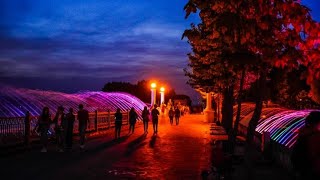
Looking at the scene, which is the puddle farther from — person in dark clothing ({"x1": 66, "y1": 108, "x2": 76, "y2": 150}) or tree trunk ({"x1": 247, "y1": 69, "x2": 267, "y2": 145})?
person in dark clothing ({"x1": 66, "y1": 108, "x2": 76, "y2": 150})

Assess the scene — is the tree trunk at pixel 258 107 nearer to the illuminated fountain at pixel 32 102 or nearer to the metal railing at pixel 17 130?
the metal railing at pixel 17 130

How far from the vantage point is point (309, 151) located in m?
7.55

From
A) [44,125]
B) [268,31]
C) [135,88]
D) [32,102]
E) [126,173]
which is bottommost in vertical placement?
[126,173]

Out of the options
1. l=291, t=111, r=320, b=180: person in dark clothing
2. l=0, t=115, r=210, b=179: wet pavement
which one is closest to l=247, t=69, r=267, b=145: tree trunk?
l=291, t=111, r=320, b=180: person in dark clothing

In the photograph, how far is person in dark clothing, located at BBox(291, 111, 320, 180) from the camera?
24.6 ft

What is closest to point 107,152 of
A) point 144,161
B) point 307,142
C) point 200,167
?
point 144,161

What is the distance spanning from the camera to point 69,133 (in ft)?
71.7

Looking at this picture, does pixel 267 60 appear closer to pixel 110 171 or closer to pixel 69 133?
pixel 110 171

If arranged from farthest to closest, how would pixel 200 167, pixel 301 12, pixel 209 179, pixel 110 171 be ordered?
pixel 200 167
pixel 110 171
pixel 209 179
pixel 301 12

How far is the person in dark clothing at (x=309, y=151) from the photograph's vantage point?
7500mm

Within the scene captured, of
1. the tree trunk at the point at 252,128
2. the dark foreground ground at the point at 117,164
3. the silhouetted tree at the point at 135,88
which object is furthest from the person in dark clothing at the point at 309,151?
the silhouetted tree at the point at 135,88

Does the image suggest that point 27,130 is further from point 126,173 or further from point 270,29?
point 270,29

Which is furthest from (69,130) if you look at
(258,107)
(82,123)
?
(258,107)

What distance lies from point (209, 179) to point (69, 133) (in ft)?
35.8
